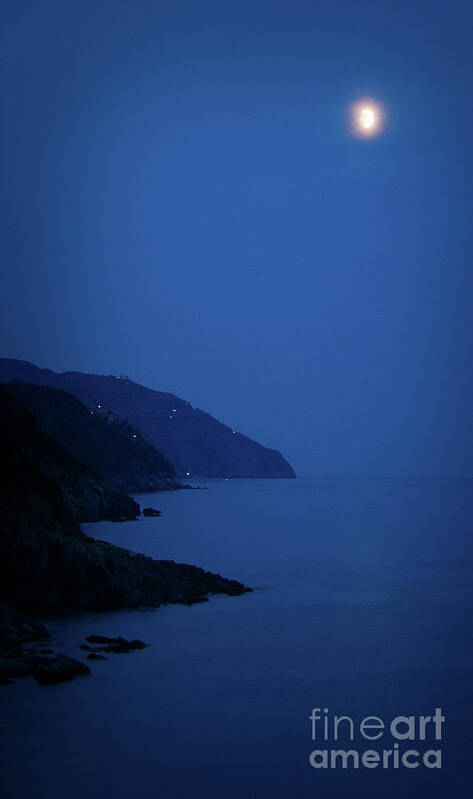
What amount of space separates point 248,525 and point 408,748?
63.7 metres

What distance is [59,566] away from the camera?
24.2 meters

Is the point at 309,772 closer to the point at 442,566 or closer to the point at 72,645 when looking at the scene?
the point at 72,645

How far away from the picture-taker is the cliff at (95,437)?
126 metres

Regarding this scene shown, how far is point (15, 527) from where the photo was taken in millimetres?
24219

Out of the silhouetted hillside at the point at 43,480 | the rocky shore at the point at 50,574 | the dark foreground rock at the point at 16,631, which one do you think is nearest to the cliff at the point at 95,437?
the silhouetted hillside at the point at 43,480

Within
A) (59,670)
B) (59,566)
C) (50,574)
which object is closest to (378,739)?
(59,670)

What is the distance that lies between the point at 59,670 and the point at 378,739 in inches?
276

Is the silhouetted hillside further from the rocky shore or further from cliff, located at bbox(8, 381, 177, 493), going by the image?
cliff, located at bbox(8, 381, 177, 493)

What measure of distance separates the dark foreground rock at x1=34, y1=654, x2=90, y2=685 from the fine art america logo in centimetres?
538

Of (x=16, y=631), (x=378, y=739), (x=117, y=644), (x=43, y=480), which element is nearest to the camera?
(x=378, y=739)

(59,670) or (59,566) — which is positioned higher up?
(59,566)

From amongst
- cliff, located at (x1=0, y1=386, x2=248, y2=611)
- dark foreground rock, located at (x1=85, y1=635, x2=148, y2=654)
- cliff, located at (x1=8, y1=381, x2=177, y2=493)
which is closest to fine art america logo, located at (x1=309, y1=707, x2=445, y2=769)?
dark foreground rock, located at (x1=85, y1=635, x2=148, y2=654)

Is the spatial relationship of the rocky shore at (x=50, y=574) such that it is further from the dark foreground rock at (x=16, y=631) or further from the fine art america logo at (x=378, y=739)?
the fine art america logo at (x=378, y=739)

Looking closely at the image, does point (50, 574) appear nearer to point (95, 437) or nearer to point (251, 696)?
point (251, 696)
